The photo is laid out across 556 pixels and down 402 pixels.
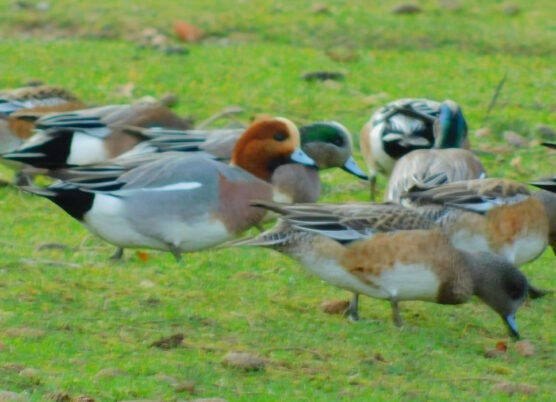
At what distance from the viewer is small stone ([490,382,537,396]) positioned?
448 centimetres

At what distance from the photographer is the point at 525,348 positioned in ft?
16.6

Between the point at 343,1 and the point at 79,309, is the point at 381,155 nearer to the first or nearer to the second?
the point at 79,309

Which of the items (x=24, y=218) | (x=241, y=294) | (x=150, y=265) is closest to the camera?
(x=241, y=294)

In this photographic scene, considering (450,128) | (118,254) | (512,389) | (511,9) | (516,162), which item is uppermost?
(450,128)

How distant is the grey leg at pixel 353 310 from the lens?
17.8 ft

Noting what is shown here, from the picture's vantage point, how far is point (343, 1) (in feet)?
39.8

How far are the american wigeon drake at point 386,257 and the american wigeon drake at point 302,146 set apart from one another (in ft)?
4.76

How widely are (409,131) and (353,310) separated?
2404mm

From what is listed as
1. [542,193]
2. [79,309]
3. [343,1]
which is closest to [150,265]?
[79,309]

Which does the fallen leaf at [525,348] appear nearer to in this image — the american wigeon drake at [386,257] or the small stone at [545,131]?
the american wigeon drake at [386,257]

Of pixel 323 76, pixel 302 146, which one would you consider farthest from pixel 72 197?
pixel 323 76

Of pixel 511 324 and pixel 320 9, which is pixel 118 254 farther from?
pixel 320 9

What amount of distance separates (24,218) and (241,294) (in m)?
1.84

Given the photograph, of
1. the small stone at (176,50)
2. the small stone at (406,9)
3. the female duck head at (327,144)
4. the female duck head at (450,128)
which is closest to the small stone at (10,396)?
the female duck head at (327,144)
